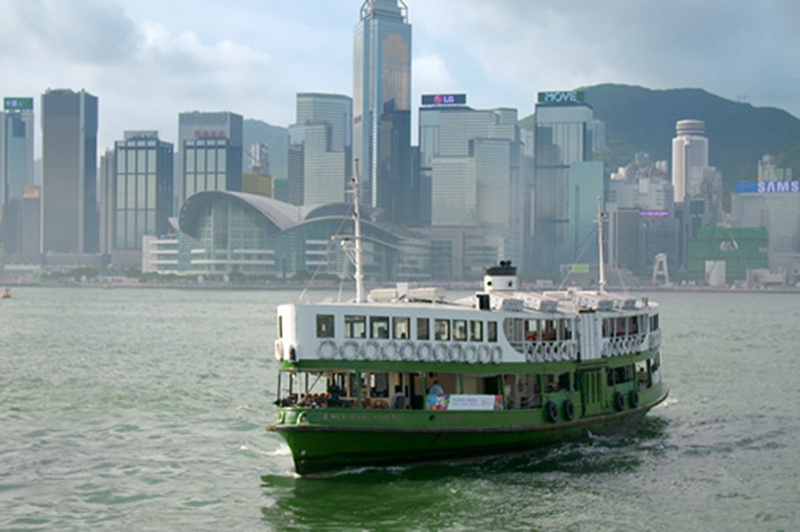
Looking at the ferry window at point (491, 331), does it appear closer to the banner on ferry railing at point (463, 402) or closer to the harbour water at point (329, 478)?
the banner on ferry railing at point (463, 402)

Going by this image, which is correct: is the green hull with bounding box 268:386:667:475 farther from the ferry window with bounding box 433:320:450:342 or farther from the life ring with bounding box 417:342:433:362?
the ferry window with bounding box 433:320:450:342

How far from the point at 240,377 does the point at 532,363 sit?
2409cm

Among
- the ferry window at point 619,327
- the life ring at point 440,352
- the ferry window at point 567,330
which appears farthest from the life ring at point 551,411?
the ferry window at point 619,327

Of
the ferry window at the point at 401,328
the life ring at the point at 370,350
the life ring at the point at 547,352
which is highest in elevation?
the ferry window at the point at 401,328

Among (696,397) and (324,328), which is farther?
(696,397)

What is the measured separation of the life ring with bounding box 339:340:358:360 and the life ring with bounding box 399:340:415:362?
3.85 feet

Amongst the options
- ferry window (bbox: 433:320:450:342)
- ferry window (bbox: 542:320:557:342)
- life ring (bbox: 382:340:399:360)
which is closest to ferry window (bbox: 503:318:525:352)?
ferry window (bbox: 542:320:557:342)

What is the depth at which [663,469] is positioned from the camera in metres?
29.6

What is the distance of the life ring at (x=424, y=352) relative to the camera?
90.3 ft

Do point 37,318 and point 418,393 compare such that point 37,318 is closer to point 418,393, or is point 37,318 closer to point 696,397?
point 696,397

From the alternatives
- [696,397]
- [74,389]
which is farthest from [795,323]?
[74,389]

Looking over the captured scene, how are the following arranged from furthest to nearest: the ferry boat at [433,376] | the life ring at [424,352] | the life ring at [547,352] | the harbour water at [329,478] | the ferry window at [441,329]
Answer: the life ring at [547,352]
the ferry window at [441,329]
the life ring at [424,352]
the ferry boat at [433,376]
the harbour water at [329,478]

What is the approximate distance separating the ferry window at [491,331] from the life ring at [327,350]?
4371 millimetres

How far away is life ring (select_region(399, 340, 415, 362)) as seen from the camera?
2733cm
